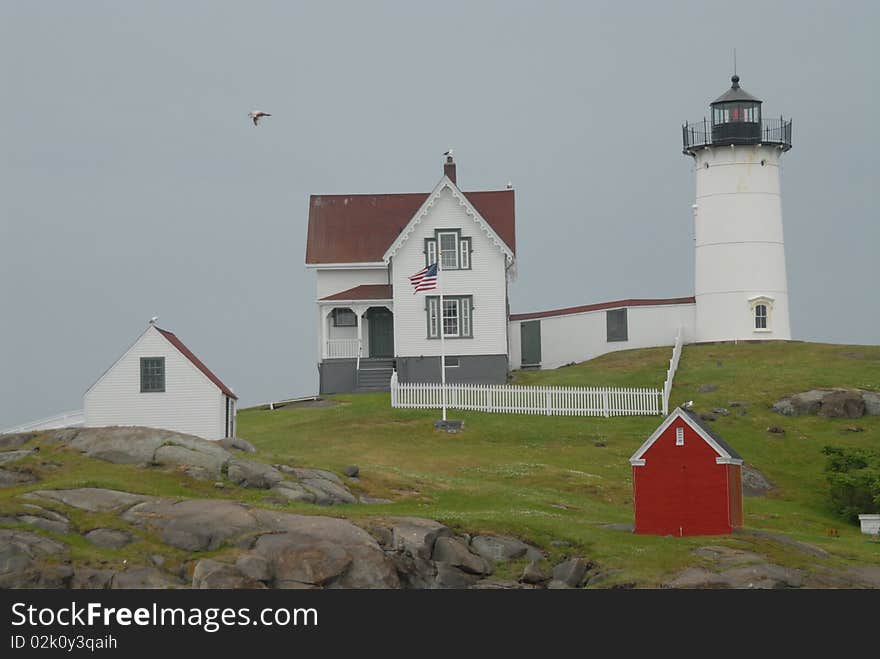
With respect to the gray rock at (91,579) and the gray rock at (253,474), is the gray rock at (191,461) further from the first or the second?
the gray rock at (91,579)

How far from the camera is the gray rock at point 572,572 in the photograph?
37812mm

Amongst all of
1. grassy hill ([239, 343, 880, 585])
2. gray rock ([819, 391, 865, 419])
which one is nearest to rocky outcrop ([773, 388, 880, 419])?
gray rock ([819, 391, 865, 419])

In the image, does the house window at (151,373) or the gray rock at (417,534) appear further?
the house window at (151,373)

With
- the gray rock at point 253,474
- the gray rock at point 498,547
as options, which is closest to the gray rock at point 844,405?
the gray rock at point 253,474

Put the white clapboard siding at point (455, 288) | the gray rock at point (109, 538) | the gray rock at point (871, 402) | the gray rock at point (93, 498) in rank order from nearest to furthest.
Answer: the gray rock at point (109, 538), the gray rock at point (93, 498), the gray rock at point (871, 402), the white clapboard siding at point (455, 288)

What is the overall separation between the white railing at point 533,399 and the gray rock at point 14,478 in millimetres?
21900

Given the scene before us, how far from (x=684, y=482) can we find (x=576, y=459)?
1243 cm

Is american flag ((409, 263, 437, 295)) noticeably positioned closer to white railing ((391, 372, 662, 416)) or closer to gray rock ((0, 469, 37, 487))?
white railing ((391, 372, 662, 416))

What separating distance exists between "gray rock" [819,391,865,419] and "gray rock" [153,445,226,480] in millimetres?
23786

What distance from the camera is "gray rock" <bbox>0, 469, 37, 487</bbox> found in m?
42.3

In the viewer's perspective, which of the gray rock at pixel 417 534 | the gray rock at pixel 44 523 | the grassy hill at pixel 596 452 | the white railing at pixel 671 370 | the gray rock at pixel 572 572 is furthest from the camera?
the white railing at pixel 671 370

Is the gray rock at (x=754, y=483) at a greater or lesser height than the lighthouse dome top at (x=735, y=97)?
lesser
